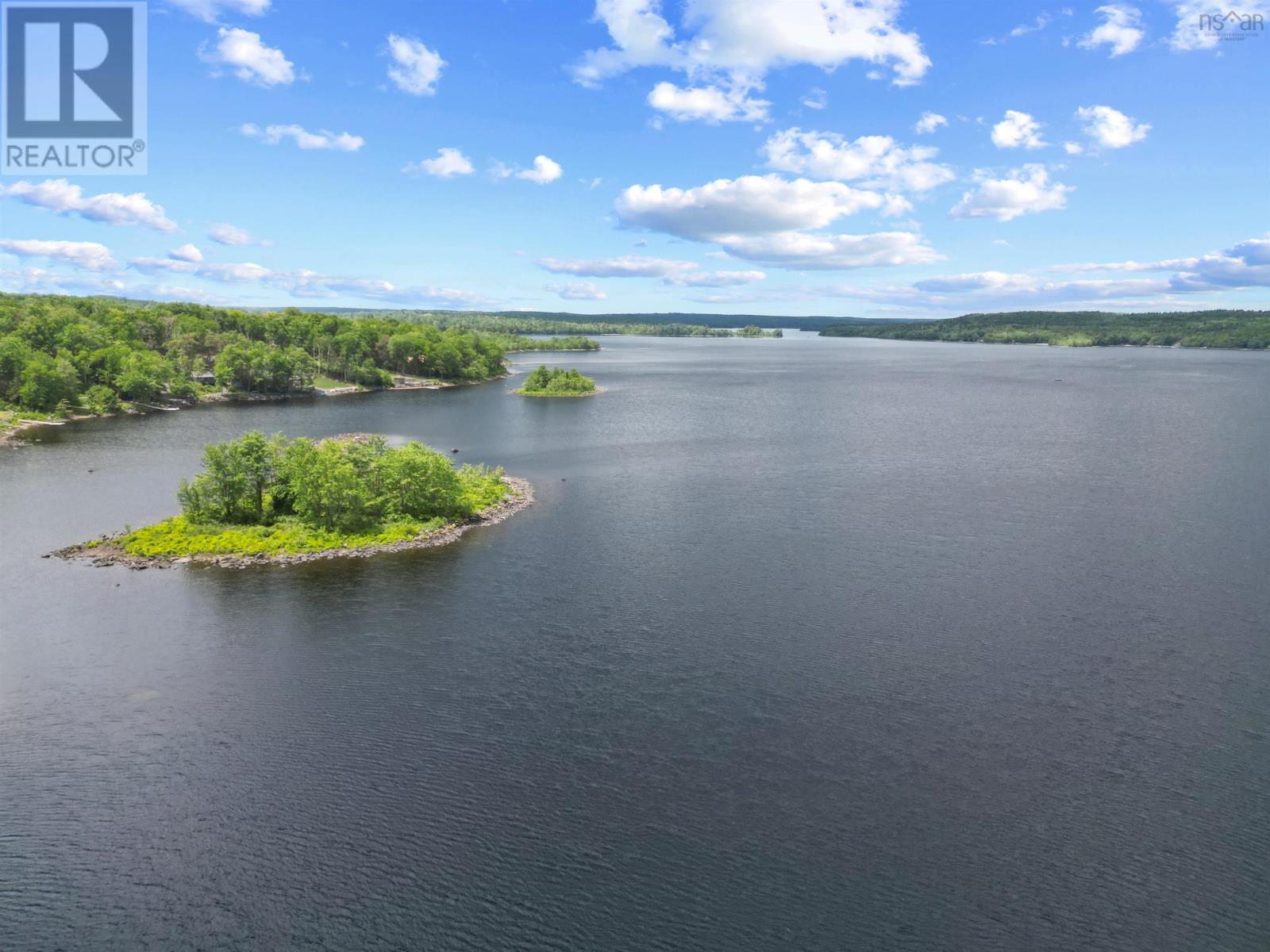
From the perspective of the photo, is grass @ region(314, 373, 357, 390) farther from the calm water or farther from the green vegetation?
the green vegetation

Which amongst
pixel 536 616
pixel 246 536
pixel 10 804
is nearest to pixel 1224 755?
pixel 536 616

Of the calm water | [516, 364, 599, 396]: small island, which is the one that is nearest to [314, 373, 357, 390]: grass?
[516, 364, 599, 396]: small island

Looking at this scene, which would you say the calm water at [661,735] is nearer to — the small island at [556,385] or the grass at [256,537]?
the grass at [256,537]

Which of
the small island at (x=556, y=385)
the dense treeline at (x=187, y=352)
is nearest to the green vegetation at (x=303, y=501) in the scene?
the dense treeline at (x=187, y=352)

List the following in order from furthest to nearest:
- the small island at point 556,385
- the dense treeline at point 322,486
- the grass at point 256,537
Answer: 1. the small island at point 556,385
2. the dense treeline at point 322,486
3. the grass at point 256,537

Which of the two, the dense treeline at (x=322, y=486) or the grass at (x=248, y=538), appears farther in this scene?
the dense treeline at (x=322, y=486)

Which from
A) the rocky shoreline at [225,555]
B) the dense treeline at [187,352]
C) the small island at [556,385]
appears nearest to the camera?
the rocky shoreline at [225,555]

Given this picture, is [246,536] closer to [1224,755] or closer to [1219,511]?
[1224,755]
